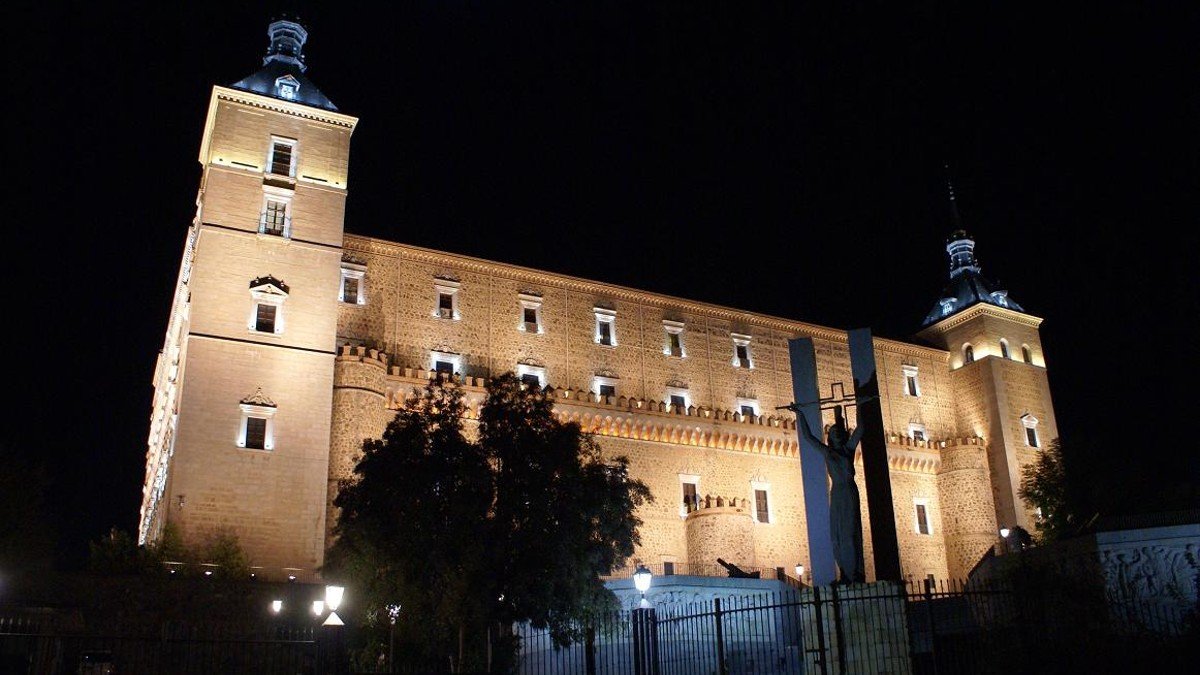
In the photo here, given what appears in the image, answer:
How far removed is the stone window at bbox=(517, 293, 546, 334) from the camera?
4175cm

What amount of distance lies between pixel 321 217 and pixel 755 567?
2048cm

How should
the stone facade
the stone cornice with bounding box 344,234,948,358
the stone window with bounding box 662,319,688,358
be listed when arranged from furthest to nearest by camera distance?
the stone window with bounding box 662,319,688,358 < the stone cornice with bounding box 344,234,948,358 < the stone facade

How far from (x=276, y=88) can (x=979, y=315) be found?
34.9m

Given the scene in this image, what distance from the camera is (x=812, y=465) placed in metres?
16.4

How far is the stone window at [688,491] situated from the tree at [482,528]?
17.8m

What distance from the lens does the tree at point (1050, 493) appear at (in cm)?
4155

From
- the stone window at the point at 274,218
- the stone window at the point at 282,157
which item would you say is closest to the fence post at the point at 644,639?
the stone window at the point at 274,218

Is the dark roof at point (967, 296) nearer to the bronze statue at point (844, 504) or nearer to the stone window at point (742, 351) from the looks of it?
the stone window at point (742, 351)

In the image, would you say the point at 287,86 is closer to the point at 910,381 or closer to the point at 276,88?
the point at 276,88

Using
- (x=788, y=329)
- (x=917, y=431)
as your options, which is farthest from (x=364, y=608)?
(x=917, y=431)

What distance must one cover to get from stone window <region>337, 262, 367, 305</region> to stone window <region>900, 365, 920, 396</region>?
2701 centimetres

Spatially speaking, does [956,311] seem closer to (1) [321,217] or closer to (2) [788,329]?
(2) [788,329]

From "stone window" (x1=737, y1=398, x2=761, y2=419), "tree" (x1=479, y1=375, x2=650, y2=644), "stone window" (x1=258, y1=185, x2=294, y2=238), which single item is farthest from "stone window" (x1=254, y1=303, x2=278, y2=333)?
"stone window" (x1=737, y1=398, x2=761, y2=419)

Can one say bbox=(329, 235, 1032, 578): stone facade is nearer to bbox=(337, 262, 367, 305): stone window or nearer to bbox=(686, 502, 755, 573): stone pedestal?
bbox=(686, 502, 755, 573): stone pedestal
